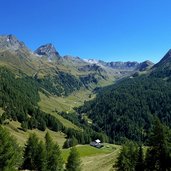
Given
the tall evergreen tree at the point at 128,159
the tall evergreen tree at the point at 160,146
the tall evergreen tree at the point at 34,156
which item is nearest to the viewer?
the tall evergreen tree at the point at 160,146

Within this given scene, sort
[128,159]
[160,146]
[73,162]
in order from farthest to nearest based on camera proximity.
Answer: [73,162], [128,159], [160,146]

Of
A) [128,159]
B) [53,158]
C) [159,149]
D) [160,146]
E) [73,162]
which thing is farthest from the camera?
[73,162]

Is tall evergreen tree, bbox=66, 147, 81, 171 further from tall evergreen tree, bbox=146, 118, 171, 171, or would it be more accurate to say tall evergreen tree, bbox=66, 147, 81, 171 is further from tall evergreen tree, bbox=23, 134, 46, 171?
tall evergreen tree, bbox=146, 118, 171, 171

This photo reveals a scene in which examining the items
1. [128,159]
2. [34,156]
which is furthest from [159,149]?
[34,156]

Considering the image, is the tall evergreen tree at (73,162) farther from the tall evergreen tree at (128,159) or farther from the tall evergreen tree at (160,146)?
the tall evergreen tree at (160,146)

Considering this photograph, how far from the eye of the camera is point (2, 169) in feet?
187

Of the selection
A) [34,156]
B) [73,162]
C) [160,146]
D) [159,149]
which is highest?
[160,146]

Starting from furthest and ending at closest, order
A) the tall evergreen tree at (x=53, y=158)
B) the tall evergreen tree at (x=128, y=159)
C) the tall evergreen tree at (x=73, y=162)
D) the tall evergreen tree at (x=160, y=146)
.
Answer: the tall evergreen tree at (x=73, y=162) < the tall evergreen tree at (x=53, y=158) < the tall evergreen tree at (x=128, y=159) < the tall evergreen tree at (x=160, y=146)

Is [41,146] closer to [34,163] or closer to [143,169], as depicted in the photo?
[34,163]

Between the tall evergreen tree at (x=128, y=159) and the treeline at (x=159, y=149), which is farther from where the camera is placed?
the tall evergreen tree at (x=128, y=159)

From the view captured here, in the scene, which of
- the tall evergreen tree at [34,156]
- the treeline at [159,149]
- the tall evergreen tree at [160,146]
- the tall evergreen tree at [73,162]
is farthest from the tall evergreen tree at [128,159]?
the tall evergreen tree at [34,156]

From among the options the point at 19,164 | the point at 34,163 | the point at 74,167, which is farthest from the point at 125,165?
the point at 19,164

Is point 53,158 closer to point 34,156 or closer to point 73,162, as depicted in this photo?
point 34,156

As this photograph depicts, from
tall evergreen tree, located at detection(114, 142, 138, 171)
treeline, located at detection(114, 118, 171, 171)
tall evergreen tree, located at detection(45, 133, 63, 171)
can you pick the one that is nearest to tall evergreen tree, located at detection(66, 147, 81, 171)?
tall evergreen tree, located at detection(45, 133, 63, 171)
